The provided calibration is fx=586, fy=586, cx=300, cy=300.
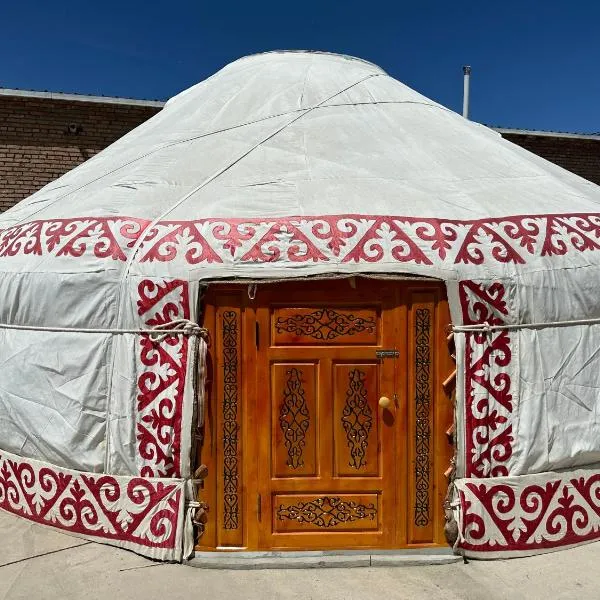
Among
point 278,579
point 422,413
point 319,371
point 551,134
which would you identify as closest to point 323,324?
point 319,371

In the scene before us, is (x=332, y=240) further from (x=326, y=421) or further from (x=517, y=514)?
(x=517, y=514)

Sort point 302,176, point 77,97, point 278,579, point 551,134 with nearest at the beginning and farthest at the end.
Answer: point 278,579
point 302,176
point 77,97
point 551,134

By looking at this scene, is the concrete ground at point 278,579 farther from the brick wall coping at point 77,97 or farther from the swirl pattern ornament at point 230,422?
the brick wall coping at point 77,97

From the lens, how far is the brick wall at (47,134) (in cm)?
692

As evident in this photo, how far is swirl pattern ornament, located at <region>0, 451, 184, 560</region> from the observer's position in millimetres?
2911

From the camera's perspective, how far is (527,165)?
145 inches

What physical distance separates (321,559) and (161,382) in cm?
118

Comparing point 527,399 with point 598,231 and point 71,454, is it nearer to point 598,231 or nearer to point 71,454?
point 598,231

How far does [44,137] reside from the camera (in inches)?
277

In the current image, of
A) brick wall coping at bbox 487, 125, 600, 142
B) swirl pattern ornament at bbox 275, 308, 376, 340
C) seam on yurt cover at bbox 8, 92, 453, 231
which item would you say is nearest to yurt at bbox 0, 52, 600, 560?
swirl pattern ornament at bbox 275, 308, 376, 340

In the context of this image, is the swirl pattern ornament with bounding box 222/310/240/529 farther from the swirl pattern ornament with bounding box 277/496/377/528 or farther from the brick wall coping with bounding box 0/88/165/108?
the brick wall coping with bounding box 0/88/165/108

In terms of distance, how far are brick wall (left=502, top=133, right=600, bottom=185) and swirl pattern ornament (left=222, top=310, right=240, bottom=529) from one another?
7.01m

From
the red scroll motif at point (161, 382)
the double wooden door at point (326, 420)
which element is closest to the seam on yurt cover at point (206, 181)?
the red scroll motif at point (161, 382)

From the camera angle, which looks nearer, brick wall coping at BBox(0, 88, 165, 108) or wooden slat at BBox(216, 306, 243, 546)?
wooden slat at BBox(216, 306, 243, 546)
